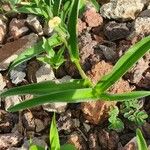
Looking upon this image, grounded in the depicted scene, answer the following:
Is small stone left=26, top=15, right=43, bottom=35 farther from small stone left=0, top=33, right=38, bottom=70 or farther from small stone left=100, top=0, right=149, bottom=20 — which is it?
small stone left=100, top=0, right=149, bottom=20

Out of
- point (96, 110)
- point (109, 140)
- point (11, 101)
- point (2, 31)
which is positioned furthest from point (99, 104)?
point (2, 31)

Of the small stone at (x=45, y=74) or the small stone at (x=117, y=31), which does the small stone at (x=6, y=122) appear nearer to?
the small stone at (x=45, y=74)

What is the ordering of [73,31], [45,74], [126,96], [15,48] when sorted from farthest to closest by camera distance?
[15,48] → [45,74] → [73,31] → [126,96]

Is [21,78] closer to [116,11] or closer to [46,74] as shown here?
[46,74]

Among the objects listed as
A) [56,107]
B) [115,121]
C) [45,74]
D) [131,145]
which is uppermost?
[45,74]

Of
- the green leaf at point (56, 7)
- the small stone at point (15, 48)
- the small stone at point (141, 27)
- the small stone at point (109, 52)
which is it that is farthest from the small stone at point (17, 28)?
the small stone at point (141, 27)

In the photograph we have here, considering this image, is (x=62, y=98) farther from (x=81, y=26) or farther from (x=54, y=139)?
(x=81, y=26)
